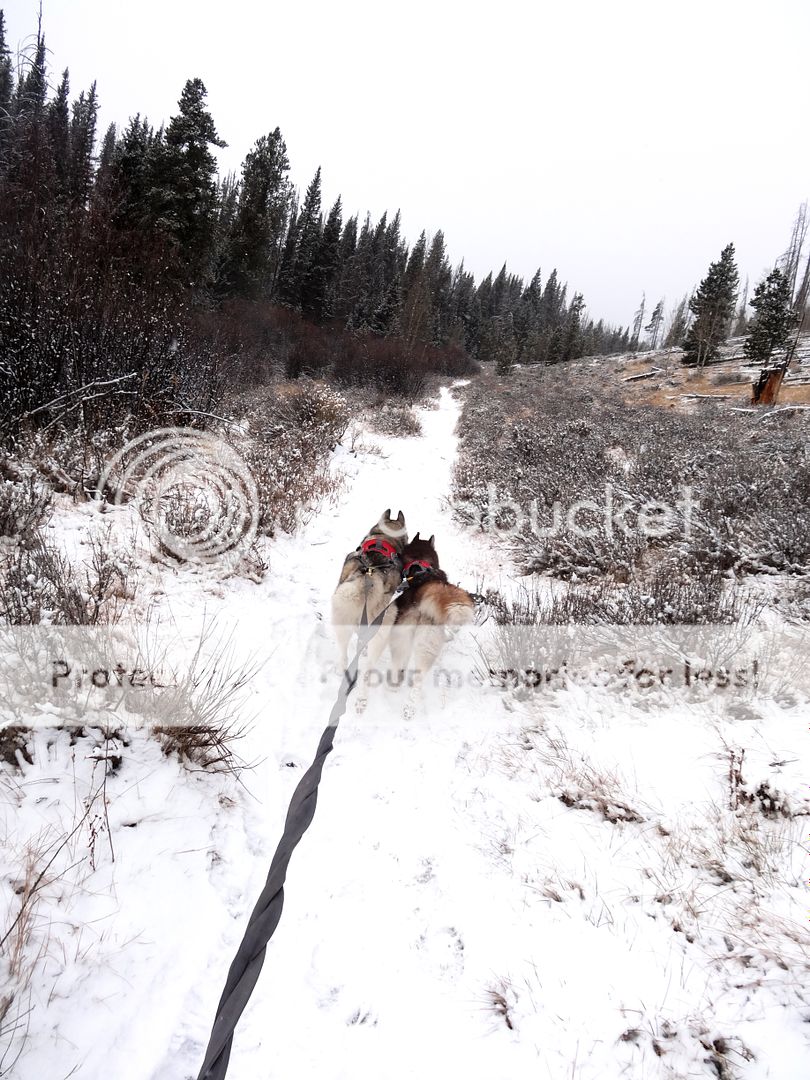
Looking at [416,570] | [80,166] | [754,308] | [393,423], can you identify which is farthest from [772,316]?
[80,166]

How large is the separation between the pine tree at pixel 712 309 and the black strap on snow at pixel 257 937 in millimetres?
35883

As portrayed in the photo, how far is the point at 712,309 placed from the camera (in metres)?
29.9

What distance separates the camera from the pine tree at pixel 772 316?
23.1m

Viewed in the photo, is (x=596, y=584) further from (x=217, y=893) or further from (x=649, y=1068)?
(x=217, y=893)

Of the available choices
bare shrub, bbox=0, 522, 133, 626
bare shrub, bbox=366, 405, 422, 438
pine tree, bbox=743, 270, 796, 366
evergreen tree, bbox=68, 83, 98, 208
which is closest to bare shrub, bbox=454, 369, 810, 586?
bare shrub, bbox=366, 405, 422, 438

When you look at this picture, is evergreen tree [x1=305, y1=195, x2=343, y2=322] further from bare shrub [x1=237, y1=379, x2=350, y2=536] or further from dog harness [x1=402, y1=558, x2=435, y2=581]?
dog harness [x1=402, y1=558, x2=435, y2=581]

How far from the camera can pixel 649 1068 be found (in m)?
1.47

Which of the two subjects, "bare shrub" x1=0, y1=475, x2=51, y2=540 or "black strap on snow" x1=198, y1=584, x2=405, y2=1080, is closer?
"black strap on snow" x1=198, y1=584, x2=405, y2=1080

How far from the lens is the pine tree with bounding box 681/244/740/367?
29734 millimetres

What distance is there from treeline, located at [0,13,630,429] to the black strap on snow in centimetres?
538

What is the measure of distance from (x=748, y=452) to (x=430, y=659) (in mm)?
9980

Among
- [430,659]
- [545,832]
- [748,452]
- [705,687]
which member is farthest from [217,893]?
[748,452]

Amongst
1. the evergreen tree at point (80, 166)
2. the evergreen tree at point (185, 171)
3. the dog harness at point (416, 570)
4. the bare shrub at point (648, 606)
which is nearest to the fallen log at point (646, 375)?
the evergreen tree at point (185, 171)

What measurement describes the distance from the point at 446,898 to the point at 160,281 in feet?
36.9
